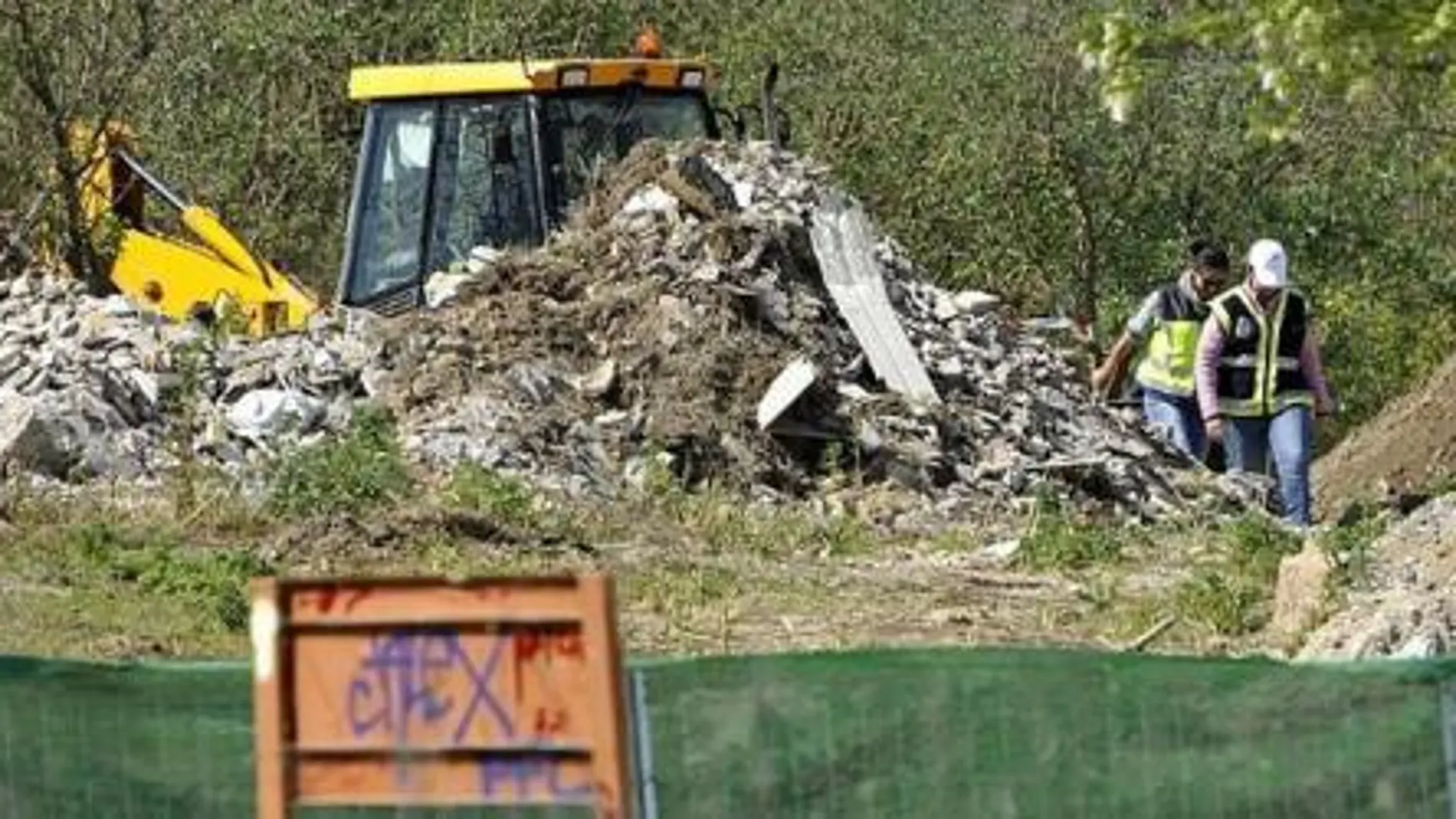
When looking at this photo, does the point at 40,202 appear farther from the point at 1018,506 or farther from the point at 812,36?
the point at 812,36

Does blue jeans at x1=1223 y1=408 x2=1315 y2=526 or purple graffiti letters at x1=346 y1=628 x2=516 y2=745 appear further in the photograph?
blue jeans at x1=1223 y1=408 x2=1315 y2=526

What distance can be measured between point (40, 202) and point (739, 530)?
8631 millimetres

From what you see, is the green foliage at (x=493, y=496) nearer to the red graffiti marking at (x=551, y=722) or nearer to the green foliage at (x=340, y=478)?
the green foliage at (x=340, y=478)

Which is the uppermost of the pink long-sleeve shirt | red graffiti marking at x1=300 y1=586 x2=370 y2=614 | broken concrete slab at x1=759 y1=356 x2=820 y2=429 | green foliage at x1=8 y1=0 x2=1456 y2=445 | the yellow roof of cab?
green foliage at x1=8 y1=0 x2=1456 y2=445

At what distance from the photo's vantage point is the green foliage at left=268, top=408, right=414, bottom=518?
15945mm

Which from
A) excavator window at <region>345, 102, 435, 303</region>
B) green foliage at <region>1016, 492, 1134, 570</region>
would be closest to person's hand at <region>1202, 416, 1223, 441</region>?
green foliage at <region>1016, 492, 1134, 570</region>

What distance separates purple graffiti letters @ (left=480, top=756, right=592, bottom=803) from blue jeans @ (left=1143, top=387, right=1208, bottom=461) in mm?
13012

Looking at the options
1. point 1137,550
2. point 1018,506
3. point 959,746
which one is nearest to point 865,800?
point 959,746

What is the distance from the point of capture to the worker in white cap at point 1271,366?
1742cm

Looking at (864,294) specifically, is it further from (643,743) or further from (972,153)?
(643,743)

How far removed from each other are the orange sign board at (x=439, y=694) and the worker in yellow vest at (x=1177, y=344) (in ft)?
39.1

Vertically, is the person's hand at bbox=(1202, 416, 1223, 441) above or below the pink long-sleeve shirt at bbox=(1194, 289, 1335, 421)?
below

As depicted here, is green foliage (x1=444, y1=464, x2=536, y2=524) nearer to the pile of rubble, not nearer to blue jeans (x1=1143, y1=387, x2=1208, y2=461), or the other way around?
the pile of rubble

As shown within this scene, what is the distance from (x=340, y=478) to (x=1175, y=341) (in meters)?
4.82
